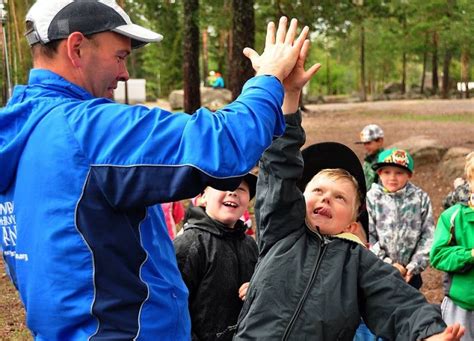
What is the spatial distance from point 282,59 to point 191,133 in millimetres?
434

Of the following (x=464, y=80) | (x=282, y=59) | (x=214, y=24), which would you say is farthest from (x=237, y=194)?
(x=464, y=80)

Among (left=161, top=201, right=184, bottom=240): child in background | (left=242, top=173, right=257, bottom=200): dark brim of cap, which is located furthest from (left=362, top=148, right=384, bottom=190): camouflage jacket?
(left=242, top=173, right=257, bottom=200): dark brim of cap

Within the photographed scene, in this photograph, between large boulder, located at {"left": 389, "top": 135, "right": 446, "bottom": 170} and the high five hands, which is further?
large boulder, located at {"left": 389, "top": 135, "right": 446, "bottom": 170}

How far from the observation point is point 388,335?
7.92 ft

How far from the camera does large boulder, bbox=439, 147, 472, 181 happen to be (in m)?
11.3

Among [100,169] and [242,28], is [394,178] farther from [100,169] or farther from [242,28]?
[242,28]

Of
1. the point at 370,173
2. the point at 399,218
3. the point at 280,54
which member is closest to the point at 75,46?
the point at 280,54

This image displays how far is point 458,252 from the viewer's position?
13.5 feet

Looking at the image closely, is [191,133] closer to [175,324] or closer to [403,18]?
[175,324]

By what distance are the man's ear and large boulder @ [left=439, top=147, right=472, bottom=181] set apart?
994cm

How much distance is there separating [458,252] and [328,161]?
1.43m

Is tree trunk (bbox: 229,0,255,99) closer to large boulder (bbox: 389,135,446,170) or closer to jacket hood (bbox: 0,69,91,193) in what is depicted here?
large boulder (bbox: 389,135,446,170)

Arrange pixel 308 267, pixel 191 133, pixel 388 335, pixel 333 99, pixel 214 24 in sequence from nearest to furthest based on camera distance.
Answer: pixel 191 133 < pixel 388 335 < pixel 308 267 < pixel 214 24 < pixel 333 99

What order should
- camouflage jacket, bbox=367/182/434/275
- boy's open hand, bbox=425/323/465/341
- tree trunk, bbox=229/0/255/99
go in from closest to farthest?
boy's open hand, bbox=425/323/465/341 → camouflage jacket, bbox=367/182/434/275 → tree trunk, bbox=229/0/255/99
